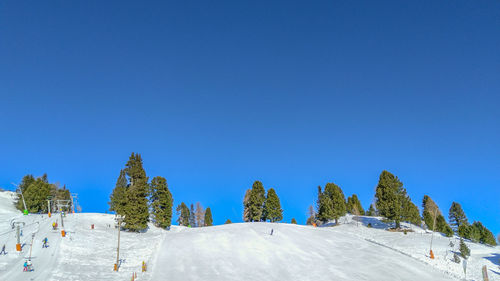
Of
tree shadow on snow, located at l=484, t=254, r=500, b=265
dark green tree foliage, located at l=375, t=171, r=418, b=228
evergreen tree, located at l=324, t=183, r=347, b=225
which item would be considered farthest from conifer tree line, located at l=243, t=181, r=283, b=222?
tree shadow on snow, located at l=484, t=254, r=500, b=265

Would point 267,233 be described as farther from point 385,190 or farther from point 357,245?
point 385,190

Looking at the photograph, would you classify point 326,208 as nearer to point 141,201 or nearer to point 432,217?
point 432,217

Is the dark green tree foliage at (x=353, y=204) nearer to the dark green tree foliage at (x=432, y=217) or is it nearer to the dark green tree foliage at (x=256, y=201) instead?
the dark green tree foliage at (x=432, y=217)

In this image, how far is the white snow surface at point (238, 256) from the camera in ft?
108

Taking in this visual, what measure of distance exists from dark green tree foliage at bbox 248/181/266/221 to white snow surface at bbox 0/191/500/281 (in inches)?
884

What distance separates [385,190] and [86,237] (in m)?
61.2

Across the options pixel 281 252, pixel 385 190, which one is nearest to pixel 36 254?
pixel 281 252

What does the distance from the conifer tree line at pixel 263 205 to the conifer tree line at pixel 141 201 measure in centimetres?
2348

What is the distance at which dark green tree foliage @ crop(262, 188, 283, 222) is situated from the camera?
267ft

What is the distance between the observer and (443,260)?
1624 inches

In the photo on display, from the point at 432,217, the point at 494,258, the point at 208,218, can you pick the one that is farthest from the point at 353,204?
the point at 494,258

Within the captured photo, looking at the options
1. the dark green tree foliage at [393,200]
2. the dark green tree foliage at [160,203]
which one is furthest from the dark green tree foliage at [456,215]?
the dark green tree foliage at [160,203]

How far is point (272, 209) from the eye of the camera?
81625 millimetres

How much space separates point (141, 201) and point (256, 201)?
1318 inches
